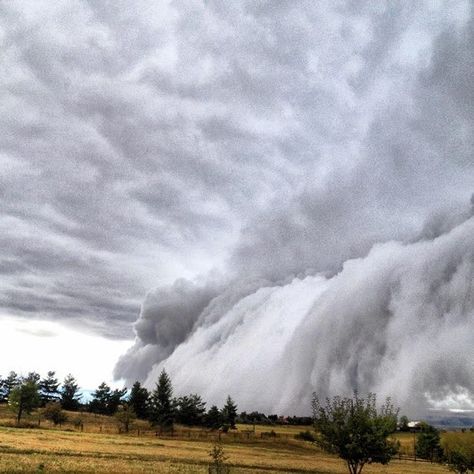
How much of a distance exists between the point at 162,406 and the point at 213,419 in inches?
690

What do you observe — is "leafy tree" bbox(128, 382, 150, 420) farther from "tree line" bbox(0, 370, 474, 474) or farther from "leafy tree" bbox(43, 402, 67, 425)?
"leafy tree" bbox(43, 402, 67, 425)

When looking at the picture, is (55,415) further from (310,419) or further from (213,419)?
(310,419)

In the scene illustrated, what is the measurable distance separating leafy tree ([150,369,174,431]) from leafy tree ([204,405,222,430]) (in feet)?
42.0

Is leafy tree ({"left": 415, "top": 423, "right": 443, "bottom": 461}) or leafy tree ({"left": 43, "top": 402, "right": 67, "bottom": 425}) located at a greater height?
leafy tree ({"left": 43, "top": 402, "right": 67, "bottom": 425})

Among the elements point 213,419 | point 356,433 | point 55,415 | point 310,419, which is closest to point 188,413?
point 213,419

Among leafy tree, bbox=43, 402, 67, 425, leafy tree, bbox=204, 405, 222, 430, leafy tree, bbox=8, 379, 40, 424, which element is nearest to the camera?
leafy tree, bbox=8, 379, 40, 424

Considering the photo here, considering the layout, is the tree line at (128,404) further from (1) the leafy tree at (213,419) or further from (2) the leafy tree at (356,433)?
(2) the leafy tree at (356,433)

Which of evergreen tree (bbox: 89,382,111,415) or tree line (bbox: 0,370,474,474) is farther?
evergreen tree (bbox: 89,382,111,415)

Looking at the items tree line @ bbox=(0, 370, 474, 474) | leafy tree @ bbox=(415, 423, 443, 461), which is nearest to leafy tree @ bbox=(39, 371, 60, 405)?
tree line @ bbox=(0, 370, 474, 474)

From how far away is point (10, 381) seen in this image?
175375mm

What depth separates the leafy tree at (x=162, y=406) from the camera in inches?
4912

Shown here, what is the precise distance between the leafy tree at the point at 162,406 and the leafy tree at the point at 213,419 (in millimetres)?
12810

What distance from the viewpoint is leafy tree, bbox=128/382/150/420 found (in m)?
156

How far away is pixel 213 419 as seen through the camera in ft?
462
